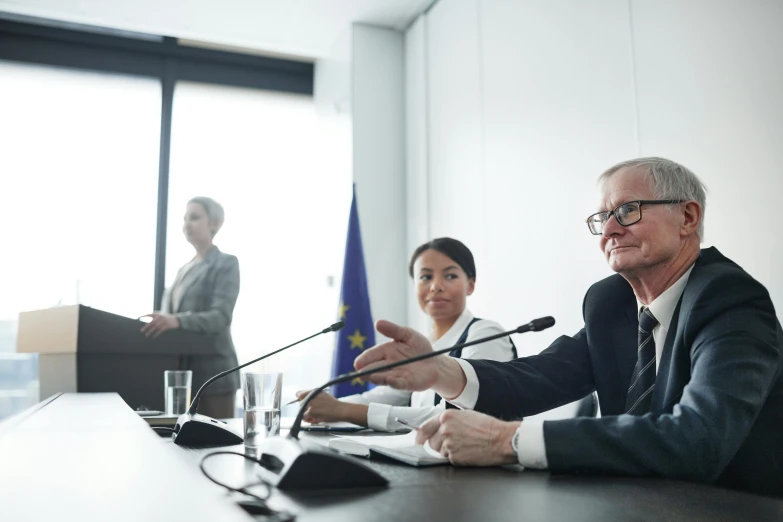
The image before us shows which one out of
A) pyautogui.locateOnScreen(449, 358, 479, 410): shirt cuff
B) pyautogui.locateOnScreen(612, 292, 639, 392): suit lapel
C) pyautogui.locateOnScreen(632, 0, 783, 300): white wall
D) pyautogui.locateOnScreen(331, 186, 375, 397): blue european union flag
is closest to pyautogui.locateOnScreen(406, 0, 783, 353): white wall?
pyautogui.locateOnScreen(632, 0, 783, 300): white wall

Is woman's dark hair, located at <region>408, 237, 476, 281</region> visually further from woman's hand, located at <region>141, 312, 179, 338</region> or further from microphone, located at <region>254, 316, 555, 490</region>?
microphone, located at <region>254, 316, 555, 490</region>

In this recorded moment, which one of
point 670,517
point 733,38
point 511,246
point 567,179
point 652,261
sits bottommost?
point 670,517

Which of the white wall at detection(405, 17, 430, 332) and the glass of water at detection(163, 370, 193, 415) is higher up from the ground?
the white wall at detection(405, 17, 430, 332)

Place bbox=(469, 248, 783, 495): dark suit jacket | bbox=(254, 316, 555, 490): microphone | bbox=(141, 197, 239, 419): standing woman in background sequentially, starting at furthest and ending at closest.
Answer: bbox=(141, 197, 239, 419): standing woman in background < bbox=(469, 248, 783, 495): dark suit jacket < bbox=(254, 316, 555, 490): microphone

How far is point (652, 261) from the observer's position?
159cm

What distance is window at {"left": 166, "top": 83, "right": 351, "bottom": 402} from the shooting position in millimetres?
5605

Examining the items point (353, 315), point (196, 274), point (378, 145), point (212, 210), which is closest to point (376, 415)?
point (196, 274)

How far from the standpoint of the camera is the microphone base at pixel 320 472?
92cm

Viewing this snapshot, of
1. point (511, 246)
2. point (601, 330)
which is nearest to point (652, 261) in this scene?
point (601, 330)

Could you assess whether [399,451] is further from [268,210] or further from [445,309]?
[268,210]

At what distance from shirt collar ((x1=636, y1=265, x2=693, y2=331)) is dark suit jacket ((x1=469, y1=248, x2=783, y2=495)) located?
0.08m

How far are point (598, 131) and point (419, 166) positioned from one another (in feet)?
7.19

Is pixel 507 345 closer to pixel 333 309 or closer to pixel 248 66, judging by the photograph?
pixel 333 309

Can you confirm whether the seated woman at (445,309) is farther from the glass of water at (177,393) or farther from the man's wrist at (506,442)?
the man's wrist at (506,442)
